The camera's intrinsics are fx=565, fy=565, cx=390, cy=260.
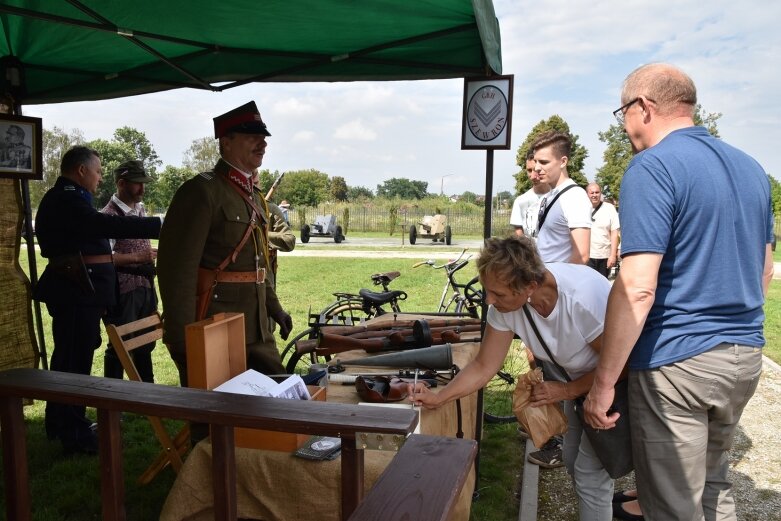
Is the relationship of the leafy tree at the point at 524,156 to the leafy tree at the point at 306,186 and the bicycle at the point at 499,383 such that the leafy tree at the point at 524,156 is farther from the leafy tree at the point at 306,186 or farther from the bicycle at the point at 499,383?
the leafy tree at the point at 306,186

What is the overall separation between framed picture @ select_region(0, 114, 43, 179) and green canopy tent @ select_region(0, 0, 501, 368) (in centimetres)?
22

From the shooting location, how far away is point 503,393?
5105 millimetres

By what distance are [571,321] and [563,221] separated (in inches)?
68.4

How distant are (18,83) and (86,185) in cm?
120

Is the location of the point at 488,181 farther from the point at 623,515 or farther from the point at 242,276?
the point at 623,515

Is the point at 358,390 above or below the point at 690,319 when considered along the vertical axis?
below

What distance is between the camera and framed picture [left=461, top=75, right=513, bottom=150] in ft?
9.87

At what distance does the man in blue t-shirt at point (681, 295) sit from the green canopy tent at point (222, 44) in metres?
1.04

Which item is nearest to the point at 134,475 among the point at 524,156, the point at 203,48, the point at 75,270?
the point at 75,270

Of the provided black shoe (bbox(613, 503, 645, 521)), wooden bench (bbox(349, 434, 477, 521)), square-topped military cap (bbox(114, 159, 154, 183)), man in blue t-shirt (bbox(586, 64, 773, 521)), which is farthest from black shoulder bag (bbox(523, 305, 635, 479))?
square-topped military cap (bbox(114, 159, 154, 183))

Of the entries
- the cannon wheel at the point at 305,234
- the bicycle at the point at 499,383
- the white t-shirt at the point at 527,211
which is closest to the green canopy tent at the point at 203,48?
the white t-shirt at the point at 527,211

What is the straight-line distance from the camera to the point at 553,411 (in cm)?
233

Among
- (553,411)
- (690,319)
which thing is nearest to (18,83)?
(553,411)

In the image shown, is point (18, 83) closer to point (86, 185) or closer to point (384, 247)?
point (86, 185)
